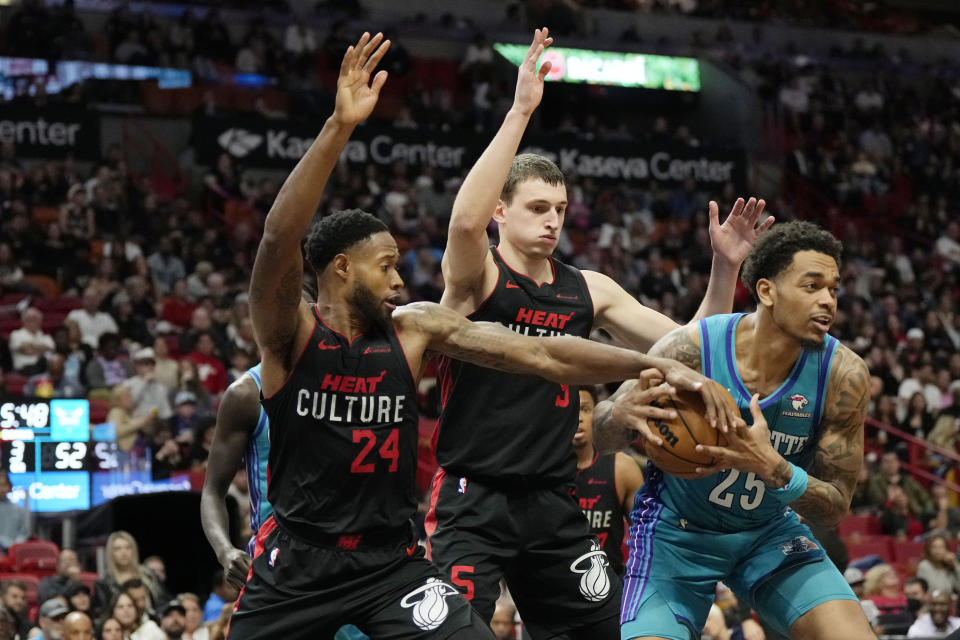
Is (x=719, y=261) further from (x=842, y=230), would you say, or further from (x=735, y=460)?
(x=842, y=230)

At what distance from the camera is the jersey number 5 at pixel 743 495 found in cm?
487

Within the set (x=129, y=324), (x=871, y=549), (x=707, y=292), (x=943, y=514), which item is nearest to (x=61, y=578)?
(x=129, y=324)

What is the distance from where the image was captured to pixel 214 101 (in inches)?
782

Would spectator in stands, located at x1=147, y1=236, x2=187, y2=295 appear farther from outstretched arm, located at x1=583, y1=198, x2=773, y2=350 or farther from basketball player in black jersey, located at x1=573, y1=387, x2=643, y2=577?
outstretched arm, located at x1=583, y1=198, x2=773, y2=350

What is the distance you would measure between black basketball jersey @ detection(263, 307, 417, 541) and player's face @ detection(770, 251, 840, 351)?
1509 mm

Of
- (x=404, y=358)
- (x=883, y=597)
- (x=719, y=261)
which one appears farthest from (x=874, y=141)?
(x=404, y=358)

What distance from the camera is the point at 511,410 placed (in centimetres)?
509

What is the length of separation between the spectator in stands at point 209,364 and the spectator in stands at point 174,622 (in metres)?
4.16

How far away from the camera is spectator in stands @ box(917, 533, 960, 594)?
38.5 ft

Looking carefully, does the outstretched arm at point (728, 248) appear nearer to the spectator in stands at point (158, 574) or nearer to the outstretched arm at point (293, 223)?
the outstretched arm at point (293, 223)

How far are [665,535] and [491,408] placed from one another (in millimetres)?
856

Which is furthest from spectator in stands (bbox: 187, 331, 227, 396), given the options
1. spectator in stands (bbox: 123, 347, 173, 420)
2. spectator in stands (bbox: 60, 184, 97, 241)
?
spectator in stands (bbox: 60, 184, 97, 241)

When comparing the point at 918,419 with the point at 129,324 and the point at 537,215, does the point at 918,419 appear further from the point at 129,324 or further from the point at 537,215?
the point at 537,215

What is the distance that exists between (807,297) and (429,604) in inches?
71.7
